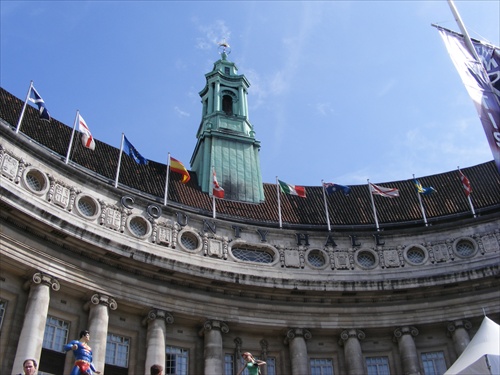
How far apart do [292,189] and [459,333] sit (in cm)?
1363

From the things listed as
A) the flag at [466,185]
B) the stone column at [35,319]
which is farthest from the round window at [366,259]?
the stone column at [35,319]

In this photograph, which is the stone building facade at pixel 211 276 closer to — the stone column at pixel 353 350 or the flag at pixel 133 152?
the stone column at pixel 353 350

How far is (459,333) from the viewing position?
3488 cm

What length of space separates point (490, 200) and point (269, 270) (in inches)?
633

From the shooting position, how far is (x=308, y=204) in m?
44.2

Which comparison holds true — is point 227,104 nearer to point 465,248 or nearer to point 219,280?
point 219,280

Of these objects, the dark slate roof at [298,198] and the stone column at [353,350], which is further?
the dark slate roof at [298,198]

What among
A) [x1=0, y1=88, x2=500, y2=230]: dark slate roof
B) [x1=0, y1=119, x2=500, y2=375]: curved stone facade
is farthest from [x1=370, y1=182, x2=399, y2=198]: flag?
[x1=0, y1=119, x2=500, y2=375]: curved stone facade

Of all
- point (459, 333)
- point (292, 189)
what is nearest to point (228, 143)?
point (292, 189)

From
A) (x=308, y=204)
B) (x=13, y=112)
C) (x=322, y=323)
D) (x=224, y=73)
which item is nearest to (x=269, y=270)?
(x=322, y=323)

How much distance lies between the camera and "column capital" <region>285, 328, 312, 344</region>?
3488cm

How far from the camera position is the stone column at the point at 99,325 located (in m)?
29.2

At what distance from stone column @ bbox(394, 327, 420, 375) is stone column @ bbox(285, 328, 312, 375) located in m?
5.16

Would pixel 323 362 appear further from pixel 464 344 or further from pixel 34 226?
pixel 34 226
